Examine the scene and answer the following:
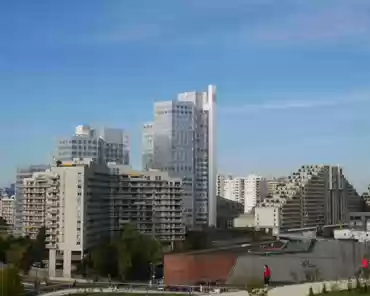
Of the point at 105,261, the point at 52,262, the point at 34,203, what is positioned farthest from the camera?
the point at 34,203

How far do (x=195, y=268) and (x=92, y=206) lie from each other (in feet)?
11.2

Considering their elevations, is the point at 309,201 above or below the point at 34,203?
above

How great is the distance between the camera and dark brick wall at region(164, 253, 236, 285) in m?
8.30

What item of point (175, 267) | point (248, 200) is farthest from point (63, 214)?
point (248, 200)

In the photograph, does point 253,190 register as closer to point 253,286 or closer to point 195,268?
point 195,268

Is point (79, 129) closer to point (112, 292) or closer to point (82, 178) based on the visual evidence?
point (82, 178)

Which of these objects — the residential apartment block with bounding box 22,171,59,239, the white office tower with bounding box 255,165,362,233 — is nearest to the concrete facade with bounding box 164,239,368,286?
the residential apartment block with bounding box 22,171,59,239

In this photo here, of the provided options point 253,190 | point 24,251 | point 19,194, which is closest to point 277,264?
point 24,251

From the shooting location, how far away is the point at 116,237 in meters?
11.5

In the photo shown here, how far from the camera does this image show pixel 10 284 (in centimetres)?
559

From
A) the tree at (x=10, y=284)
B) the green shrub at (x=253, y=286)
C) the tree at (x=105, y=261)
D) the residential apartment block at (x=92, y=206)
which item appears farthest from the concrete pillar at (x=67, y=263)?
the green shrub at (x=253, y=286)

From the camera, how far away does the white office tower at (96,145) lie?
16875mm

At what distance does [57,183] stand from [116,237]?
1.59 metres

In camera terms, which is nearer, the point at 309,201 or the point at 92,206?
the point at 92,206
